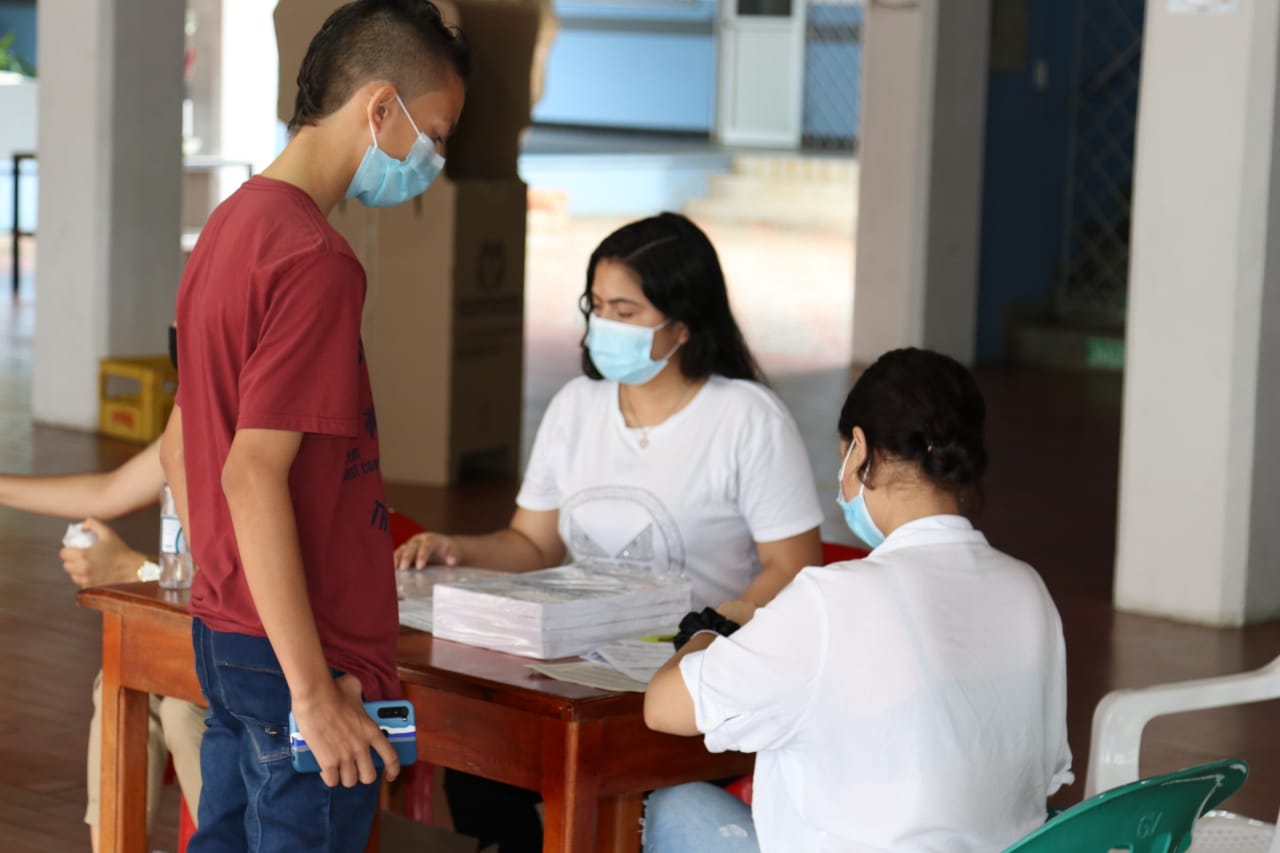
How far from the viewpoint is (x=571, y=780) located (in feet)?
7.70

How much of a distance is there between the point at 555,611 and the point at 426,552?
633mm

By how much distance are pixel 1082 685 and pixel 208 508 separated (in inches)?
126

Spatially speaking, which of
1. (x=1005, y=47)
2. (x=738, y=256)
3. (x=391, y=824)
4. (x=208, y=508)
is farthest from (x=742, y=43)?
(x=208, y=508)

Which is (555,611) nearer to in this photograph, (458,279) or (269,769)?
(269,769)

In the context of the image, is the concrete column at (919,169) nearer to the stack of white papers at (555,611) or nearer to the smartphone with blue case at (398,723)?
the stack of white papers at (555,611)

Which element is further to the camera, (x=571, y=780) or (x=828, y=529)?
(x=828, y=529)

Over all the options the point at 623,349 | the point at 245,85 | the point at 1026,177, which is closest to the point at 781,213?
the point at 245,85

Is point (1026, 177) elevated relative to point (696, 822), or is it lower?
elevated

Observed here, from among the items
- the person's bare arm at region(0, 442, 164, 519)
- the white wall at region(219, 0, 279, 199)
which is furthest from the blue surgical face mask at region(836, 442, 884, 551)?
the white wall at region(219, 0, 279, 199)

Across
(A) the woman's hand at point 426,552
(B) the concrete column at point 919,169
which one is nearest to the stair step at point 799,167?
(B) the concrete column at point 919,169

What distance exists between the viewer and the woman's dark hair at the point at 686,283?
126 inches

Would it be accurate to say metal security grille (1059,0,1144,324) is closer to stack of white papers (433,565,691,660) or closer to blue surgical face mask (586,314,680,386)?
blue surgical face mask (586,314,680,386)

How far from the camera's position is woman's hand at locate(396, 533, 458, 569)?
3.12 m

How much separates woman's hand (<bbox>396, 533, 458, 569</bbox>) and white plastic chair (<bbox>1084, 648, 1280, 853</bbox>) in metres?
1.07
